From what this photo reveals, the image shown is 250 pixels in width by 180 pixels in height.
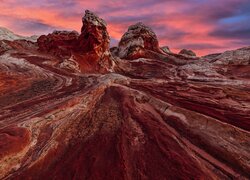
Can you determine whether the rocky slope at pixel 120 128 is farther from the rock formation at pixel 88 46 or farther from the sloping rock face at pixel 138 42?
the sloping rock face at pixel 138 42

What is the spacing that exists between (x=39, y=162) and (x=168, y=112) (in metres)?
7.65

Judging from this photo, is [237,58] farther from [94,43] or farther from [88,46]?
[88,46]

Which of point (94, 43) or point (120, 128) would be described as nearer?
point (120, 128)

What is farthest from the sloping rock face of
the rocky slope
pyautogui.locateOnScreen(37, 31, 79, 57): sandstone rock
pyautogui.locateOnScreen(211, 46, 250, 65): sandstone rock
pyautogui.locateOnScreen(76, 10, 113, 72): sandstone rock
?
the rocky slope

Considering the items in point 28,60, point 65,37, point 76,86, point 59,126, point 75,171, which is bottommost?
point 75,171

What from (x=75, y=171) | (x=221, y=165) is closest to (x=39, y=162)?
(x=75, y=171)

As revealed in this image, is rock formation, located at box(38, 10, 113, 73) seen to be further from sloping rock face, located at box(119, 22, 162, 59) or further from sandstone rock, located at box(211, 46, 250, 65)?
sandstone rock, located at box(211, 46, 250, 65)

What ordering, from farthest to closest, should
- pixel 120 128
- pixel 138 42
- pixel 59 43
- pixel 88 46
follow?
pixel 138 42, pixel 59 43, pixel 88 46, pixel 120 128

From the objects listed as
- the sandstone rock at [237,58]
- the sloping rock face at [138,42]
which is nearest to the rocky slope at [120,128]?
the sandstone rock at [237,58]

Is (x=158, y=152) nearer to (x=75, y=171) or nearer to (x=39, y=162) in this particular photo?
(x=75, y=171)

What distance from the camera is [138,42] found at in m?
45.4

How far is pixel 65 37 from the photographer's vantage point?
35.0 m

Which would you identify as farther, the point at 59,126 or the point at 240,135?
the point at 59,126

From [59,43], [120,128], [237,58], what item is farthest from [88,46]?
[120,128]
